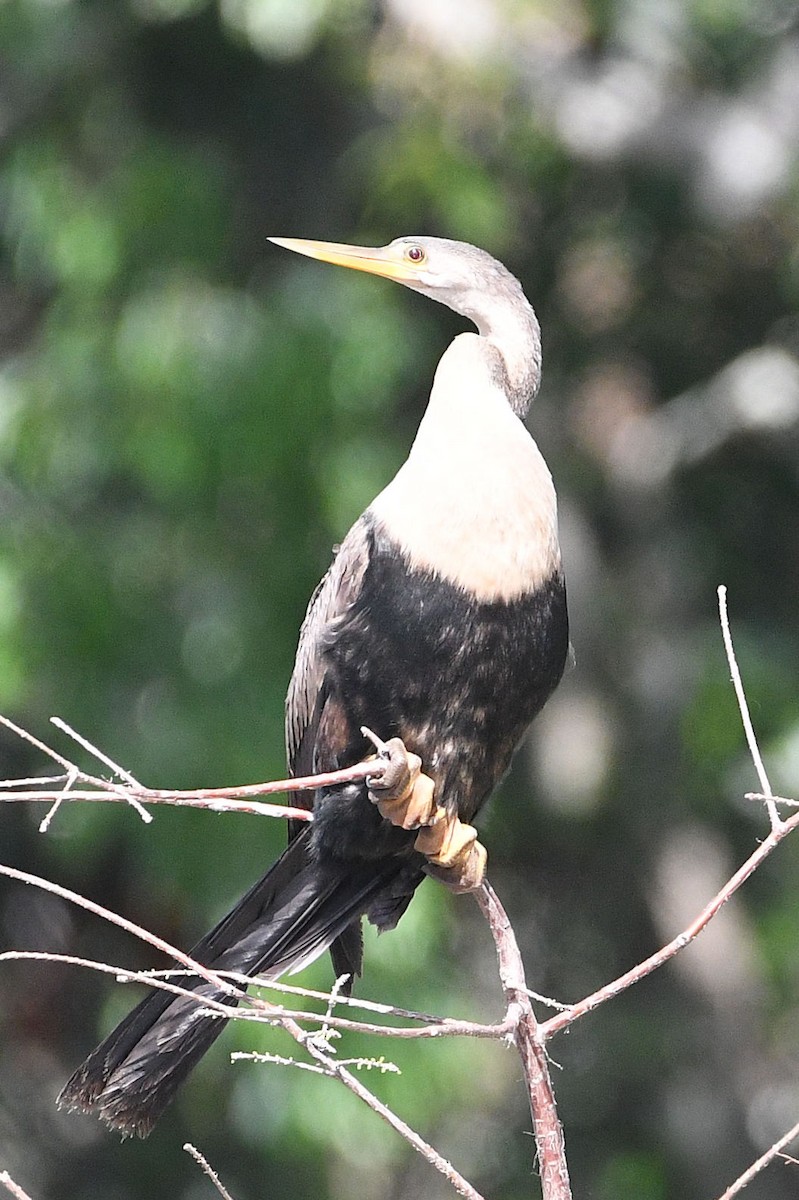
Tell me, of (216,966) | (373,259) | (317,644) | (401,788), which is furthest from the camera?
(373,259)

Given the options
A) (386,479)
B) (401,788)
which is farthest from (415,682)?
(386,479)

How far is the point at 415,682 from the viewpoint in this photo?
7.93 ft

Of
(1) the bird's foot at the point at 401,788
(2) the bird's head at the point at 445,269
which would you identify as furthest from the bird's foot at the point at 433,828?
(2) the bird's head at the point at 445,269

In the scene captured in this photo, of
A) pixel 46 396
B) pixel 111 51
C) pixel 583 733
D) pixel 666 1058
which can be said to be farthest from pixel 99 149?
pixel 666 1058

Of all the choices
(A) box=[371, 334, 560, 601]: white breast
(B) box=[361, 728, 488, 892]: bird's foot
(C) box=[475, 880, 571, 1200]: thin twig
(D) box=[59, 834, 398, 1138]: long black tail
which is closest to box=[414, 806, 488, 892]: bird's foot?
(B) box=[361, 728, 488, 892]: bird's foot

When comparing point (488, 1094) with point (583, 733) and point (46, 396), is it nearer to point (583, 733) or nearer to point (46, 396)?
point (583, 733)

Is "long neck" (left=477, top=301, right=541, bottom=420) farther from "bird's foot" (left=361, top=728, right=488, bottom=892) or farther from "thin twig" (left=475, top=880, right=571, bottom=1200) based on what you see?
"thin twig" (left=475, top=880, right=571, bottom=1200)

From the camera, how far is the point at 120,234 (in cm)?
486

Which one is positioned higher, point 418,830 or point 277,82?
point 418,830

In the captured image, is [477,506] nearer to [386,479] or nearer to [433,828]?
[433,828]

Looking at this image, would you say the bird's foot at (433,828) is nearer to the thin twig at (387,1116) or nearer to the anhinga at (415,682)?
the anhinga at (415,682)

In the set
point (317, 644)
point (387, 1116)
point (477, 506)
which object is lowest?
point (317, 644)

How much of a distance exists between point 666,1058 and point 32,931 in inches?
80.4

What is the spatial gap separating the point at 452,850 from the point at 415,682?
0.23m
